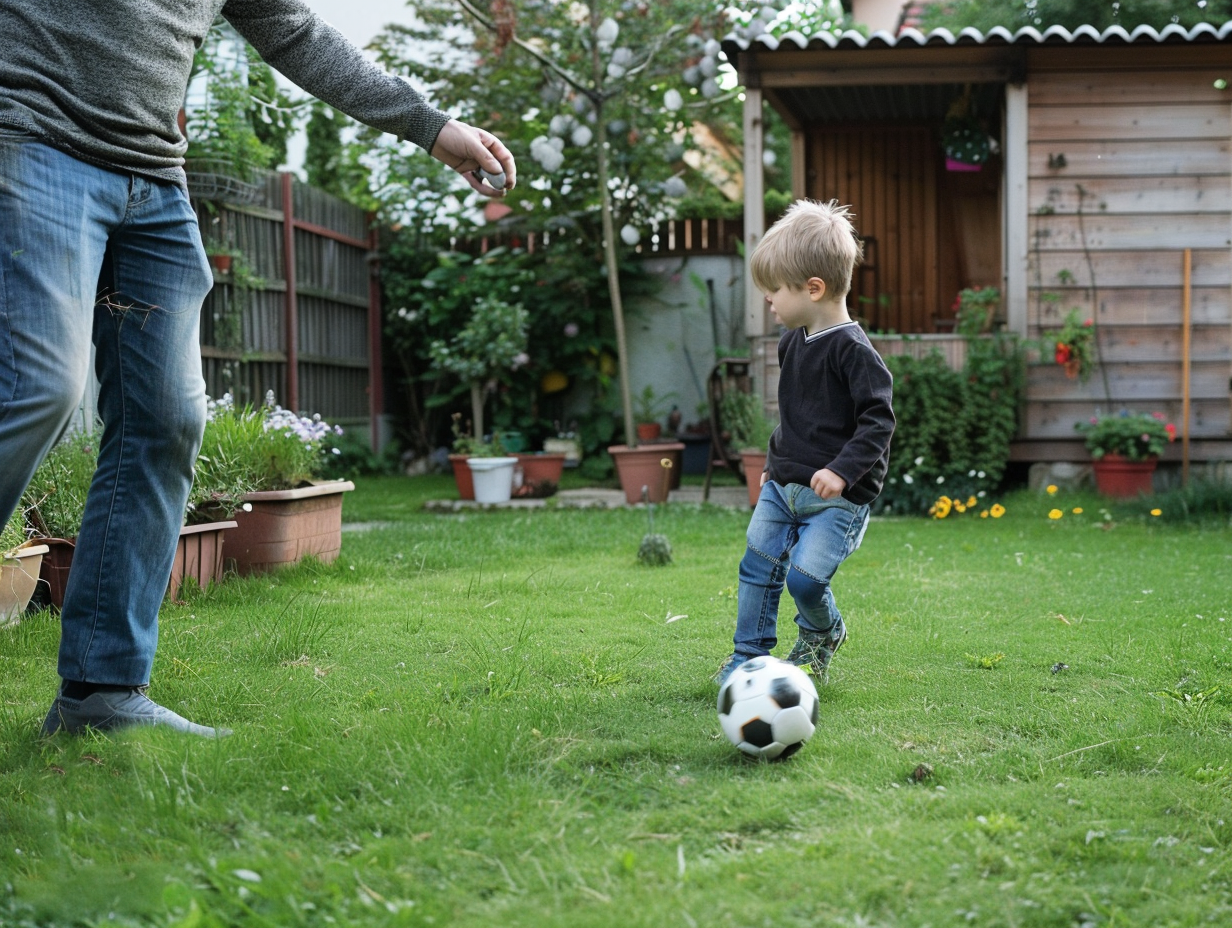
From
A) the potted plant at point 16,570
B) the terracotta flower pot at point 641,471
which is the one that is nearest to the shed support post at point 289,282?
the terracotta flower pot at point 641,471

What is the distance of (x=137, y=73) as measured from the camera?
214 centimetres

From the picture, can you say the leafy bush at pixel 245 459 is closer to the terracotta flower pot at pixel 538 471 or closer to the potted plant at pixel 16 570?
the potted plant at pixel 16 570

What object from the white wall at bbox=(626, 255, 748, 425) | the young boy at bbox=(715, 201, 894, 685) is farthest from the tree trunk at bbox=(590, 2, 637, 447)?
the young boy at bbox=(715, 201, 894, 685)

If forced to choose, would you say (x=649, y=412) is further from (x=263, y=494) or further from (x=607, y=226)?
(x=263, y=494)

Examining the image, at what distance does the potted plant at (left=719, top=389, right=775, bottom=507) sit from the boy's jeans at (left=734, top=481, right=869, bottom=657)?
159 inches

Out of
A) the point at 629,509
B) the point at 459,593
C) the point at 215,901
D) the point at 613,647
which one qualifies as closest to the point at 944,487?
the point at 629,509

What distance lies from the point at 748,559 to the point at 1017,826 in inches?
47.1

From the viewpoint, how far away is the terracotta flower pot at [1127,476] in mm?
7297

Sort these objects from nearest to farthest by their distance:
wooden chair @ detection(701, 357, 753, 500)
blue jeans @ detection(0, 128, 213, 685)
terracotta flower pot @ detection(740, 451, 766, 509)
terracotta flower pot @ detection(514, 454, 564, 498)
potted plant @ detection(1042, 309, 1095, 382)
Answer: blue jeans @ detection(0, 128, 213, 685) < terracotta flower pot @ detection(740, 451, 766, 509) < potted plant @ detection(1042, 309, 1095, 382) < wooden chair @ detection(701, 357, 753, 500) < terracotta flower pot @ detection(514, 454, 564, 498)

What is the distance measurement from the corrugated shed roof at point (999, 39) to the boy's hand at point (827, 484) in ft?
17.5

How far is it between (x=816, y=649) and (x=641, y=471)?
16.6ft

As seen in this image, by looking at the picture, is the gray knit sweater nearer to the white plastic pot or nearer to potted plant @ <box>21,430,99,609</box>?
potted plant @ <box>21,430,99,609</box>

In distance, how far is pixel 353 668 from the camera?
2.99 metres

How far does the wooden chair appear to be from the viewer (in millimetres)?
7773
